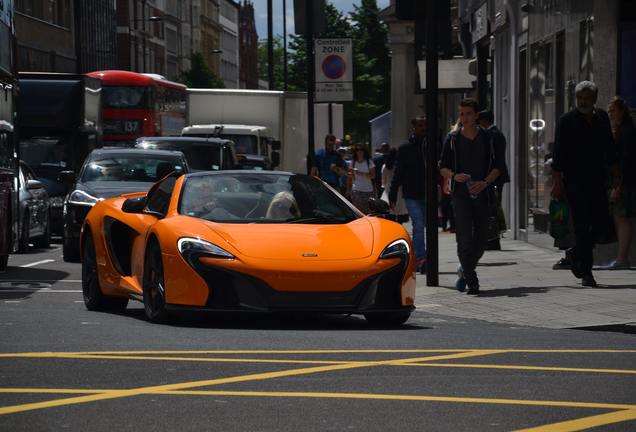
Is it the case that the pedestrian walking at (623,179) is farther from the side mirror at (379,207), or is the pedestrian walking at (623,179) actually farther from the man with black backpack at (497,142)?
the side mirror at (379,207)

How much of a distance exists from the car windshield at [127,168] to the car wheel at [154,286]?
10.4 meters

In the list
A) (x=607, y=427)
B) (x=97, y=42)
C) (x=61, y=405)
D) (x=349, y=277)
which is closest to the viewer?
(x=607, y=427)

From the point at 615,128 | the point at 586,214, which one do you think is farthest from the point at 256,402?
the point at 615,128

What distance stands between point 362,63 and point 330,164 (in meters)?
54.7

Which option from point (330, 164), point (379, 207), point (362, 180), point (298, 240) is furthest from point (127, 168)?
point (298, 240)

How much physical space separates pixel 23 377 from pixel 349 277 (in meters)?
3.38

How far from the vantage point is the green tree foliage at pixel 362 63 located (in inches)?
3155

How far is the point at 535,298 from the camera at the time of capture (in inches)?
551

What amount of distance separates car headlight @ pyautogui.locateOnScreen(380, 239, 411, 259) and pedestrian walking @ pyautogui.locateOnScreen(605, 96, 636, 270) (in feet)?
16.2

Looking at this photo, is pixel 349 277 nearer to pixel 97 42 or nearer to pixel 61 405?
pixel 61 405

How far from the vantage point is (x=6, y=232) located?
19391mm

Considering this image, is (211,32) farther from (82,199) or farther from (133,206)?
(133,206)

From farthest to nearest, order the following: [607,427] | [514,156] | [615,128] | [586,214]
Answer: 1. [514,156]
2. [615,128]
3. [586,214]
4. [607,427]

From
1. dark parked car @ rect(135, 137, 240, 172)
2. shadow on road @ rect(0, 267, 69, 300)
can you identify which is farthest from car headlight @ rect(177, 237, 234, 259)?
dark parked car @ rect(135, 137, 240, 172)
